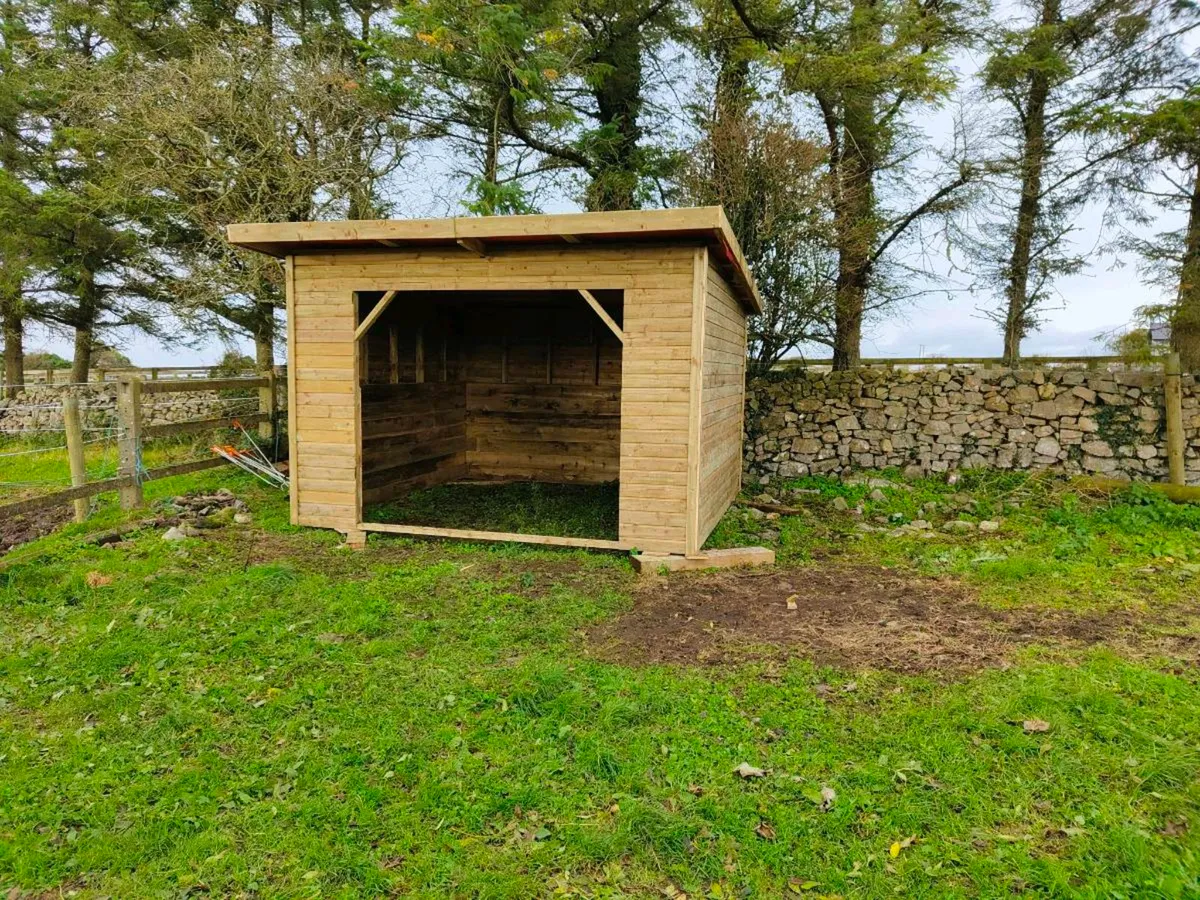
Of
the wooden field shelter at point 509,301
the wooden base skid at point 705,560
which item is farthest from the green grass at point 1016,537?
the wooden field shelter at point 509,301

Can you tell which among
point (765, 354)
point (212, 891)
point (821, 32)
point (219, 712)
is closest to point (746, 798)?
point (212, 891)

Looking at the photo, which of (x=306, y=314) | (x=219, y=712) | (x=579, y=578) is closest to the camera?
(x=219, y=712)

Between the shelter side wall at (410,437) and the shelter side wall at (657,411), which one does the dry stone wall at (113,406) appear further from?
the shelter side wall at (657,411)

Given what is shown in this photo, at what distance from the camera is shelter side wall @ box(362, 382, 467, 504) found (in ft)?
26.9

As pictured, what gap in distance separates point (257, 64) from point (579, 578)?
991 centimetres

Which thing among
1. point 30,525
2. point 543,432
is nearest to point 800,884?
point 543,432

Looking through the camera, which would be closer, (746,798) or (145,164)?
(746,798)

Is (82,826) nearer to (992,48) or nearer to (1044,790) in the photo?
(1044,790)

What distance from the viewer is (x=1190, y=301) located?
28.1ft

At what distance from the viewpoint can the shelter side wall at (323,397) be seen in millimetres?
6953

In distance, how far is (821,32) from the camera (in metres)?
11.0

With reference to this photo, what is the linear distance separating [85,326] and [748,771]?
15.8 m

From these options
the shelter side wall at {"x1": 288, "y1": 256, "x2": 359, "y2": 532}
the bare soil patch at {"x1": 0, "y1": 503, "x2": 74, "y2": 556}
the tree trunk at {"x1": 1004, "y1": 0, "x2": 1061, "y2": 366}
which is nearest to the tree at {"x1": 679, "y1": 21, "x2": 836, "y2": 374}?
the tree trunk at {"x1": 1004, "y1": 0, "x2": 1061, "y2": 366}

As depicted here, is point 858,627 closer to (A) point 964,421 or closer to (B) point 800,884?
(B) point 800,884
